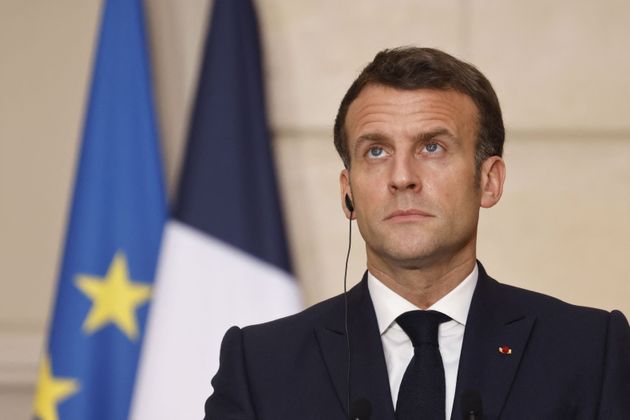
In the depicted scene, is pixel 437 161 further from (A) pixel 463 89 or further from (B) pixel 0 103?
(B) pixel 0 103

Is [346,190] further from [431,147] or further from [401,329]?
[401,329]

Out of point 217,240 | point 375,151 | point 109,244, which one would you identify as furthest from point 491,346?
point 109,244

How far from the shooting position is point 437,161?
249 centimetres

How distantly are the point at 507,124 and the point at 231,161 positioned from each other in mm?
1131

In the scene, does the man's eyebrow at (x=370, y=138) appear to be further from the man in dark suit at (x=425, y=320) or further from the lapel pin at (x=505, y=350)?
the lapel pin at (x=505, y=350)

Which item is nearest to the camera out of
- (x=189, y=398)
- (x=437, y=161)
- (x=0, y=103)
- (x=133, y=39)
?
(x=437, y=161)

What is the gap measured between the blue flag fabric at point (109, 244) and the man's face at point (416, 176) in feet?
5.64

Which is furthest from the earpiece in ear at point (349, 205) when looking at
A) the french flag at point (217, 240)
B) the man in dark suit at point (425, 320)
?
the french flag at point (217, 240)

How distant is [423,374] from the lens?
7.65 feet

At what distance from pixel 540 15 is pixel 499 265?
40.8 inches

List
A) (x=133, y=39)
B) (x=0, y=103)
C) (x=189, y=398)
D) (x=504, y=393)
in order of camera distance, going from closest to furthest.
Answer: (x=504, y=393) → (x=189, y=398) → (x=133, y=39) → (x=0, y=103)

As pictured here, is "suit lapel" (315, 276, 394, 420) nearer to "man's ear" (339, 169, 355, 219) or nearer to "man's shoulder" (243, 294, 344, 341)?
"man's shoulder" (243, 294, 344, 341)

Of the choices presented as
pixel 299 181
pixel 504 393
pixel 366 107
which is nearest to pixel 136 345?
pixel 299 181

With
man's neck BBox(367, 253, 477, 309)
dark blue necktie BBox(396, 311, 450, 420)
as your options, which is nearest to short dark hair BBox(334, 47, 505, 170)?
man's neck BBox(367, 253, 477, 309)
